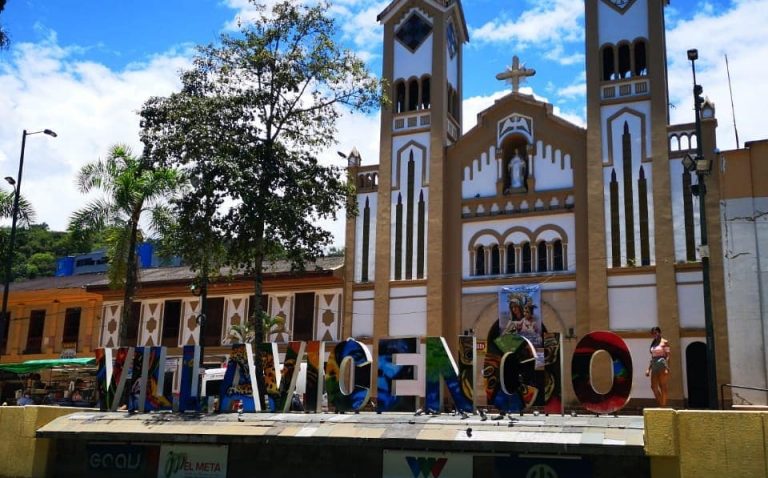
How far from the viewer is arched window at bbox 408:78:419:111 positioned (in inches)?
1459

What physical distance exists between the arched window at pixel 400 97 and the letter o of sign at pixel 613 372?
77.0 feet

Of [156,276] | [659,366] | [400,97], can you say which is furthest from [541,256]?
[156,276]

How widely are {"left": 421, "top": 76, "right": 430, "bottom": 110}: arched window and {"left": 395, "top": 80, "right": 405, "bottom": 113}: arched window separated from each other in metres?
1.04

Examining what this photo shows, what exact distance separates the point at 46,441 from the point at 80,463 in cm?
89

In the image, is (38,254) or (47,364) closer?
(47,364)

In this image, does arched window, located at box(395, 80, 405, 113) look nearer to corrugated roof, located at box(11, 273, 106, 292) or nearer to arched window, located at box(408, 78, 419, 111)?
arched window, located at box(408, 78, 419, 111)

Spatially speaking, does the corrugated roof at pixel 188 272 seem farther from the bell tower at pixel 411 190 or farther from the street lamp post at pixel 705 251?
the street lamp post at pixel 705 251

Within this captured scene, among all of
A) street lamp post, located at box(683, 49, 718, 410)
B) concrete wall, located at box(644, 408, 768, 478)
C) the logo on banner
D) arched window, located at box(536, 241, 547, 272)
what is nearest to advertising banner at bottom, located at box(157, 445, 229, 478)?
the logo on banner

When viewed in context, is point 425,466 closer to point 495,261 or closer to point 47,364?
point 495,261

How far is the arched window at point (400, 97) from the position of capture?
37.3 m

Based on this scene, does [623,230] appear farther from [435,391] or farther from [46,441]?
[46,441]

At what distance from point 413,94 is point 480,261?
29.0 ft

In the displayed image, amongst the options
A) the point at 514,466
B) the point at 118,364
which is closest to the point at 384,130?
the point at 118,364

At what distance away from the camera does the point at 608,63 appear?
3328 centimetres
